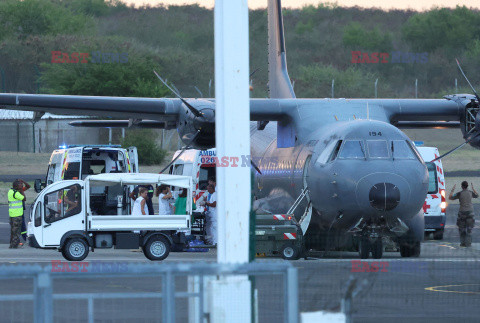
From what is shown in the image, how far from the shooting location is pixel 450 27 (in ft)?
249

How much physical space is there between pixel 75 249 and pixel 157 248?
1533 mm

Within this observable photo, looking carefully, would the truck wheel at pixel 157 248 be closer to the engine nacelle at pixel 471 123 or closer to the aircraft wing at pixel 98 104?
the aircraft wing at pixel 98 104

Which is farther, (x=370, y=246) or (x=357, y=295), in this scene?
(x=370, y=246)

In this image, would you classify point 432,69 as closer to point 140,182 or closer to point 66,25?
point 66,25

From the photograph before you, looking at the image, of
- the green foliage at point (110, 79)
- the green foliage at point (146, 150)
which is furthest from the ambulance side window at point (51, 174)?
the green foliage at point (110, 79)

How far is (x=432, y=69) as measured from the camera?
71.5 metres

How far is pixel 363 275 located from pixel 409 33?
64.0 metres

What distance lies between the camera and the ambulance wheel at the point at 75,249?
16.5 metres

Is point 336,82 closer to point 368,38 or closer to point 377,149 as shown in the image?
point 368,38

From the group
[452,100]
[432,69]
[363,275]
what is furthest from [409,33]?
[363,275]

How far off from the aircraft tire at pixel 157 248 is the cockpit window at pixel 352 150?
382 cm

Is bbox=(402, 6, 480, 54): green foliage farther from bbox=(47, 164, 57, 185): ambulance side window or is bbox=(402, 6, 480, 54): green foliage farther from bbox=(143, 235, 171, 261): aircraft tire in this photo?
bbox=(143, 235, 171, 261): aircraft tire

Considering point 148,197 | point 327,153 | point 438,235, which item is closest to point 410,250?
point 327,153

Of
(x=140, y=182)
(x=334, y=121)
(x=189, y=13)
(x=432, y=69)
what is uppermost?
(x=189, y=13)
